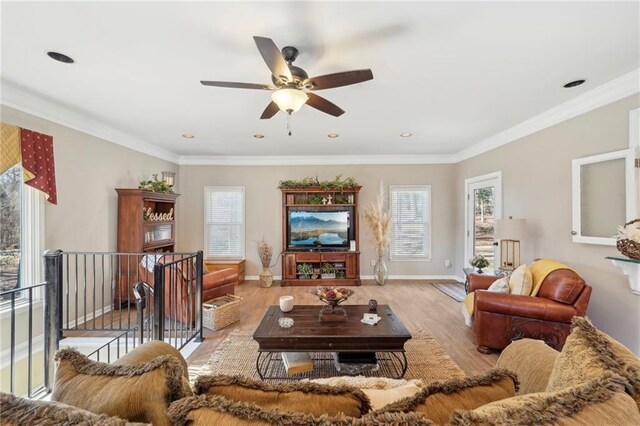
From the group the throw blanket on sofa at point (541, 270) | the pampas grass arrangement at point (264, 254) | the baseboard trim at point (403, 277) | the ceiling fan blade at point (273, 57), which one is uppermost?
the ceiling fan blade at point (273, 57)

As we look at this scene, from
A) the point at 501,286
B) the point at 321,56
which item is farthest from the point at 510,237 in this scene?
the point at 321,56

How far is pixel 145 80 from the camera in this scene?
2527mm

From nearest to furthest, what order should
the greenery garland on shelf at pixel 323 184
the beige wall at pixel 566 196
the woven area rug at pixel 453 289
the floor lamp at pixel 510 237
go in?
the beige wall at pixel 566 196, the floor lamp at pixel 510 237, the woven area rug at pixel 453 289, the greenery garland on shelf at pixel 323 184

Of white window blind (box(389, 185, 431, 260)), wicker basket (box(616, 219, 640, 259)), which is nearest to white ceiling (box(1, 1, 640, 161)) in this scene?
wicker basket (box(616, 219, 640, 259))

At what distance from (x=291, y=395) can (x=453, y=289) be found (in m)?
4.96

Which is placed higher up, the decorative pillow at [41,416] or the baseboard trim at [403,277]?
the decorative pillow at [41,416]

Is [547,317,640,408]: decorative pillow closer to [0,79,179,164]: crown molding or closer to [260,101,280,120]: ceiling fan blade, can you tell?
[260,101,280,120]: ceiling fan blade

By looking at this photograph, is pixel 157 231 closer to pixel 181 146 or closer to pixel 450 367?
pixel 181 146

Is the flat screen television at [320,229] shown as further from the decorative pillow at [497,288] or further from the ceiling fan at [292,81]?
the ceiling fan at [292,81]

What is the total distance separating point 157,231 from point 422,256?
512 centimetres

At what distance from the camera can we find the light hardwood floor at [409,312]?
2756 mm

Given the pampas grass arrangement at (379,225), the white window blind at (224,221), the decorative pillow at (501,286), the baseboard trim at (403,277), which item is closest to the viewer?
the decorative pillow at (501,286)

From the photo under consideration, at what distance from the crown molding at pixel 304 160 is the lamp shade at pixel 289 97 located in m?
3.65

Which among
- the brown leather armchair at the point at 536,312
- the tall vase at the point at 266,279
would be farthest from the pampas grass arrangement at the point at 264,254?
the brown leather armchair at the point at 536,312
